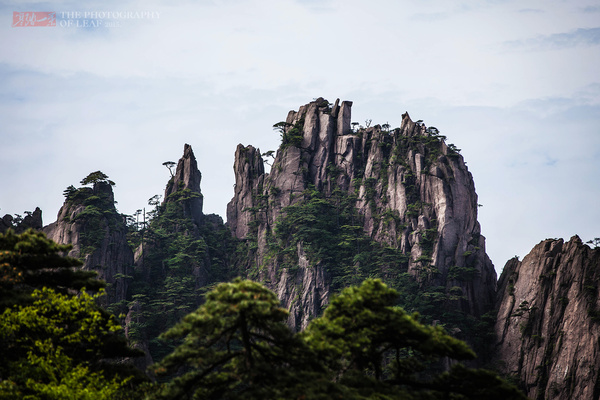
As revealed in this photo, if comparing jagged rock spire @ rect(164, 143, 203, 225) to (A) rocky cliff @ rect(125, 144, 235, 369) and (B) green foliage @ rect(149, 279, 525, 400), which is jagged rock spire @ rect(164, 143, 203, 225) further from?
(B) green foliage @ rect(149, 279, 525, 400)

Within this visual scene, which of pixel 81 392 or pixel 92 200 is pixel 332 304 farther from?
pixel 92 200

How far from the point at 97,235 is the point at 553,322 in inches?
2218

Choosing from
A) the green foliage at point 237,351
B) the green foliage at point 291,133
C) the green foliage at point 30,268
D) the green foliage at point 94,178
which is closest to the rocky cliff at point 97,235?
the green foliage at point 94,178

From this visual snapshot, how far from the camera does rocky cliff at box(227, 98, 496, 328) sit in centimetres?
7538

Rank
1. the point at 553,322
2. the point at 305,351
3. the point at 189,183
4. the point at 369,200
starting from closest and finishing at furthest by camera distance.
Answer: the point at 305,351 → the point at 553,322 → the point at 369,200 → the point at 189,183

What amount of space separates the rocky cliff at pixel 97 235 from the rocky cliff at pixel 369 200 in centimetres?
1848

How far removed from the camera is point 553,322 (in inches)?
2557

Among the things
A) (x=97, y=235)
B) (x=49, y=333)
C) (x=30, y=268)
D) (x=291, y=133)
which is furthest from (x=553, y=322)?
(x=97, y=235)

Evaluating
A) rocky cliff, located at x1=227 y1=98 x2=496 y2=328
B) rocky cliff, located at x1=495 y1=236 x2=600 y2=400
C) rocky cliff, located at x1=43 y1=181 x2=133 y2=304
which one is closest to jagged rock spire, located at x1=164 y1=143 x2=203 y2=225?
rocky cliff, located at x1=227 y1=98 x2=496 y2=328

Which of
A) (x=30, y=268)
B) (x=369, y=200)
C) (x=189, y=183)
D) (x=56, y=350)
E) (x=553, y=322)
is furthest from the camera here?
(x=189, y=183)

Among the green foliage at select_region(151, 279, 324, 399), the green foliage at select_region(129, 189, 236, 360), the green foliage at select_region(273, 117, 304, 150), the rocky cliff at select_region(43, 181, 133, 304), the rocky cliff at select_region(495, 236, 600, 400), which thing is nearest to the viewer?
the green foliage at select_region(151, 279, 324, 399)

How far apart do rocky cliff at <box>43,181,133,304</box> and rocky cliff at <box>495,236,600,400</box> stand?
47678mm

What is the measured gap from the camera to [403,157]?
275ft

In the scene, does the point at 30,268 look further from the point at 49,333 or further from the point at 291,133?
the point at 291,133
